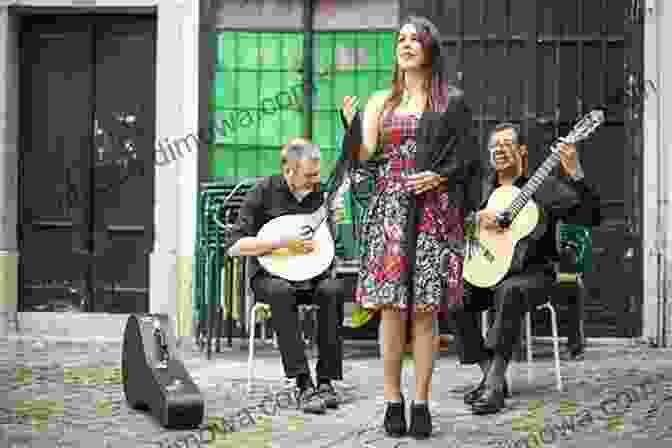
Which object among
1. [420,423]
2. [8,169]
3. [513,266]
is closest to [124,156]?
[8,169]

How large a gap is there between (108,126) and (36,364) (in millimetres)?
2797

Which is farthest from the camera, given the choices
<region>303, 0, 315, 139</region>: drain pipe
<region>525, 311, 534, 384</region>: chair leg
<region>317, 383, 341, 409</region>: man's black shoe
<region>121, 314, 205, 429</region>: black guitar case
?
<region>303, 0, 315, 139</region>: drain pipe

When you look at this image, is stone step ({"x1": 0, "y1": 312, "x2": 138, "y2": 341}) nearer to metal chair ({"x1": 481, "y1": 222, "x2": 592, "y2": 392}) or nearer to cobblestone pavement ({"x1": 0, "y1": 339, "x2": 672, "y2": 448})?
cobblestone pavement ({"x1": 0, "y1": 339, "x2": 672, "y2": 448})

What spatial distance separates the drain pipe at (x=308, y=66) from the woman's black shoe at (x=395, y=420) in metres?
4.65

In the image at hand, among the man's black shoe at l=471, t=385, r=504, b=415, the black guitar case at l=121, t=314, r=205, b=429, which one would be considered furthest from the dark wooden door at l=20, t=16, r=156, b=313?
the man's black shoe at l=471, t=385, r=504, b=415

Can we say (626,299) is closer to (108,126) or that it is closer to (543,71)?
(543,71)

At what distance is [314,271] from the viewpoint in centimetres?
712

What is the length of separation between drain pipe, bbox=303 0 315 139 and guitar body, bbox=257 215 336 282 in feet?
9.92

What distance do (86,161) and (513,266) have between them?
16.2 feet

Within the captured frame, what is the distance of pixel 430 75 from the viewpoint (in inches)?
234

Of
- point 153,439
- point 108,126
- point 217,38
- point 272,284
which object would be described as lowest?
point 153,439

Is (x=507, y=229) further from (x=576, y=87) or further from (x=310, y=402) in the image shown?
(x=576, y=87)

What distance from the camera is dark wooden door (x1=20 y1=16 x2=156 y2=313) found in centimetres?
1070

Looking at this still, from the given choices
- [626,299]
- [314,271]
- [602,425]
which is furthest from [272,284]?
[626,299]
